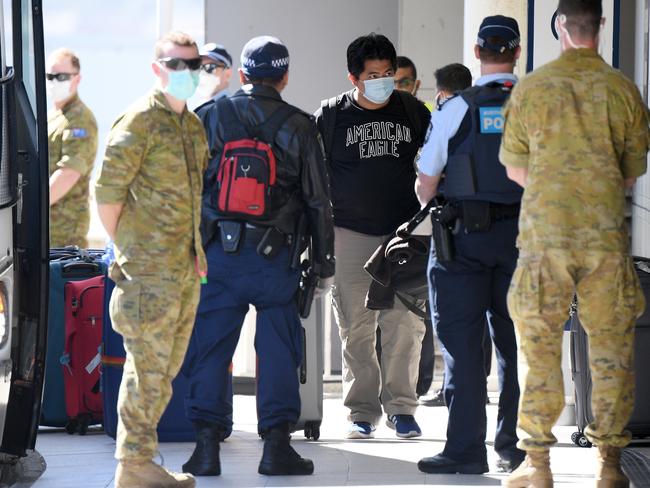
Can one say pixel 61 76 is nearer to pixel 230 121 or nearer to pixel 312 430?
pixel 230 121

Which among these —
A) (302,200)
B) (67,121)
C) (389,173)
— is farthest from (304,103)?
Result: (302,200)

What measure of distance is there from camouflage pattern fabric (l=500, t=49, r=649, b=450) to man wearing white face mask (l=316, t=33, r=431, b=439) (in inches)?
77.1

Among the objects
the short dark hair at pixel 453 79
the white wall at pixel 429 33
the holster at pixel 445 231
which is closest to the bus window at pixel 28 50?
the holster at pixel 445 231

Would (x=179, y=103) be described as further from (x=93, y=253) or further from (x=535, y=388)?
(x=93, y=253)

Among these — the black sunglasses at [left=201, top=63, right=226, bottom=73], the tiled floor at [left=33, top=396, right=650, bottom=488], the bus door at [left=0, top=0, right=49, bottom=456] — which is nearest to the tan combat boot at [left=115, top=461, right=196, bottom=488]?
the tiled floor at [left=33, top=396, right=650, bottom=488]

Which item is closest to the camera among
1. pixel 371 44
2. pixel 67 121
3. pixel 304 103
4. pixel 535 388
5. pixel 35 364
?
pixel 535 388

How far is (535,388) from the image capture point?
5.66 meters

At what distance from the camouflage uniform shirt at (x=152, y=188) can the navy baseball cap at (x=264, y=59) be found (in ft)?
2.43

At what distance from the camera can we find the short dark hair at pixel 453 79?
8133 millimetres

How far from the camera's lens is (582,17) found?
5688 millimetres

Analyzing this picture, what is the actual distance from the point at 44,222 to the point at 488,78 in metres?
1.96

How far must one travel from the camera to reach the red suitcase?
7.66 metres

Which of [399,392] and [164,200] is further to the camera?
[399,392]

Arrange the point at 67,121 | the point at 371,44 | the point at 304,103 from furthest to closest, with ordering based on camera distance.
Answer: the point at 304,103, the point at 67,121, the point at 371,44
